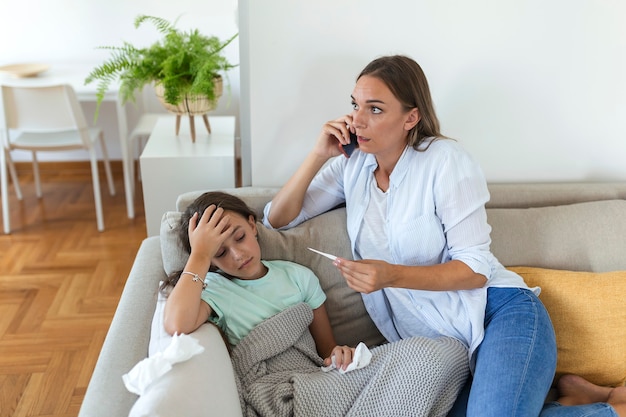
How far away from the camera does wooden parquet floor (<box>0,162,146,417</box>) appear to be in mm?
2080

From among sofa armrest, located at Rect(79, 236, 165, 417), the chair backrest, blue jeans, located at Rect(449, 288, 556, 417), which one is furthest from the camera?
the chair backrest

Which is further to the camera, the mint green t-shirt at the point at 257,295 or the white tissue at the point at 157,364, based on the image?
the mint green t-shirt at the point at 257,295

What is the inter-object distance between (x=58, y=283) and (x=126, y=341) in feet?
4.63

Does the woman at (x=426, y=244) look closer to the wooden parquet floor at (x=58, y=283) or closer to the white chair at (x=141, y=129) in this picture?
the wooden parquet floor at (x=58, y=283)

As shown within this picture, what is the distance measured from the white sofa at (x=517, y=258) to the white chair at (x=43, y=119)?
129cm

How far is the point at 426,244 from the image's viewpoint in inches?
62.4

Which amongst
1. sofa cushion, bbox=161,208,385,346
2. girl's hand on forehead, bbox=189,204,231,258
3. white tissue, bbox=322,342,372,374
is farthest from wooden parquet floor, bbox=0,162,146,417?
white tissue, bbox=322,342,372,374

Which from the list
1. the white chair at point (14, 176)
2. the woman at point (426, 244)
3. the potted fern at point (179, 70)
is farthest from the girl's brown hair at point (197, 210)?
the white chair at point (14, 176)

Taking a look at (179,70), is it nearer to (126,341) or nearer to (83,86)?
(126,341)

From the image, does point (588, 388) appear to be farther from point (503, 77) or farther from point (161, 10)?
point (161, 10)

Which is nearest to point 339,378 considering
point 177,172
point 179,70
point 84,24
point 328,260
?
point 328,260

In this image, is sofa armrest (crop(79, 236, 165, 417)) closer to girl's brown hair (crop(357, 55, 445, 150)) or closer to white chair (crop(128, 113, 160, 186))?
girl's brown hair (crop(357, 55, 445, 150))

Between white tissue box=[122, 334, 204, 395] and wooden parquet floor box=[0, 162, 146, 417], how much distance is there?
0.91m

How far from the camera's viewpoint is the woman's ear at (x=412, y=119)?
5.09 feet
